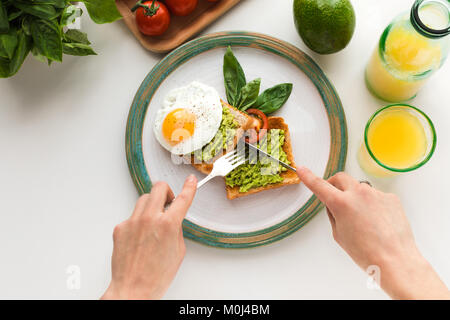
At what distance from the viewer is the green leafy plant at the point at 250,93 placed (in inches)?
65.3

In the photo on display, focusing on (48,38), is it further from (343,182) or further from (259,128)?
(343,182)

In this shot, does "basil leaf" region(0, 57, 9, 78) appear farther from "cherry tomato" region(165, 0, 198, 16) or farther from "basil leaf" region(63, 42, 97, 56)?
"cherry tomato" region(165, 0, 198, 16)

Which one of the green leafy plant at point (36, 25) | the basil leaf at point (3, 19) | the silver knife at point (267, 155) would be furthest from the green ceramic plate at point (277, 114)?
the basil leaf at point (3, 19)

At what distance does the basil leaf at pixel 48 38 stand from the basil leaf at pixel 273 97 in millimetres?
909

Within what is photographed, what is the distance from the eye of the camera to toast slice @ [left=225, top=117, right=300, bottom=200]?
5.29 ft

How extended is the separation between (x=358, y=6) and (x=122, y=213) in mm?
1585

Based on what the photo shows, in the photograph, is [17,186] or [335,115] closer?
[335,115]

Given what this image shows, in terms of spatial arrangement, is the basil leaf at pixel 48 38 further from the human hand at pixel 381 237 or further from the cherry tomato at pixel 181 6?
the human hand at pixel 381 237

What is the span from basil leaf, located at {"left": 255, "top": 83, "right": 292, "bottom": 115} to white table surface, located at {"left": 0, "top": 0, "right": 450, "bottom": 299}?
9.8 inches

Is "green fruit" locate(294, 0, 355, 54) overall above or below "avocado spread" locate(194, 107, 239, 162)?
above

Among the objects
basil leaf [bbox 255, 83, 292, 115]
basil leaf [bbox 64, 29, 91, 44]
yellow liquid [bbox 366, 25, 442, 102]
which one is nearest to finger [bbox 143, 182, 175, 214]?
basil leaf [bbox 255, 83, 292, 115]

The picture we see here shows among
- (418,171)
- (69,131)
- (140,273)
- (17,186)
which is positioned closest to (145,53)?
(69,131)

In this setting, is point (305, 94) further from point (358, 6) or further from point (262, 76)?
point (358, 6)

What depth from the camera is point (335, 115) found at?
164cm
